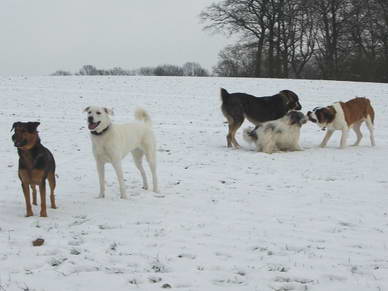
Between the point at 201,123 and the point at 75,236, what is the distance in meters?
11.4

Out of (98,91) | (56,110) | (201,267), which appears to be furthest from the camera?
(98,91)

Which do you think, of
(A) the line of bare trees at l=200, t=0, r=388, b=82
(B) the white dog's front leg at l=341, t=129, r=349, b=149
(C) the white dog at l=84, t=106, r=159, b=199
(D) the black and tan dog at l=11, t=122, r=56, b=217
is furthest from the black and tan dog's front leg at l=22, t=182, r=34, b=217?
(A) the line of bare trees at l=200, t=0, r=388, b=82

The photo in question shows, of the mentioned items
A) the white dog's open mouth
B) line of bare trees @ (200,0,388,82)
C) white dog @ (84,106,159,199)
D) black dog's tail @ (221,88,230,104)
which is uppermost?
line of bare trees @ (200,0,388,82)

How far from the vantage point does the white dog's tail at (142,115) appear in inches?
290

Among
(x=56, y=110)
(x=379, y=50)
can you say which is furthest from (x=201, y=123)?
(x=379, y=50)

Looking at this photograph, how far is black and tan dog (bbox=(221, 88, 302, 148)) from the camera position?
37.3 feet

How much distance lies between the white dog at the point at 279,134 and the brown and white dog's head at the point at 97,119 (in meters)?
5.46

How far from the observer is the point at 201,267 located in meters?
3.91

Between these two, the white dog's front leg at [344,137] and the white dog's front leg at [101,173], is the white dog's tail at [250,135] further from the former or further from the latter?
the white dog's front leg at [101,173]

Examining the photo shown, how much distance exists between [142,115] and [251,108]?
493 centimetres

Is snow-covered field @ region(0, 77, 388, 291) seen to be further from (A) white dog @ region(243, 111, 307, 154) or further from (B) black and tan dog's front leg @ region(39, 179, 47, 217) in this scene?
(A) white dog @ region(243, 111, 307, 154)

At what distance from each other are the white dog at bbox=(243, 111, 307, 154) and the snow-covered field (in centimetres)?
Answer: 41

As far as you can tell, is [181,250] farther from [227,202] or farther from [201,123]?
[201,123]

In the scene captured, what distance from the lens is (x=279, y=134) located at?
10.7 m
